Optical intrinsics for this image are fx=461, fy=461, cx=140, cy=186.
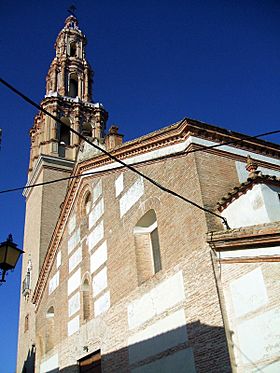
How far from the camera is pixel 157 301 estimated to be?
34.6 ft

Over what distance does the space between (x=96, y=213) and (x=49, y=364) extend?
219 inches

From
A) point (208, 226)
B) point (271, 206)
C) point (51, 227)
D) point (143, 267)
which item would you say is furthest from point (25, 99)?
point (51, 227)

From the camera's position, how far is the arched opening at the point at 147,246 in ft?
38.4

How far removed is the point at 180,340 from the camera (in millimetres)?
9555

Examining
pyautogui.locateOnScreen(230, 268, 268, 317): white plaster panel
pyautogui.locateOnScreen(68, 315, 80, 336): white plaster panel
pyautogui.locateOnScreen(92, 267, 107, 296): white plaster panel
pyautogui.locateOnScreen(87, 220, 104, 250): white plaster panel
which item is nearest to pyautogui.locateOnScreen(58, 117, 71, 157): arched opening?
pyautogui.locateOnScreen(87, 220, 104, 250): white plaster panel

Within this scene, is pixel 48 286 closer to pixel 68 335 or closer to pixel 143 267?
pixel 68 335

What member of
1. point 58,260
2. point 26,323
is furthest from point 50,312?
point 26,323

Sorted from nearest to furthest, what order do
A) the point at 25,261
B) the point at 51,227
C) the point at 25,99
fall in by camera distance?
the point at 25,99 < the point at 51,227 < the point at 25,261

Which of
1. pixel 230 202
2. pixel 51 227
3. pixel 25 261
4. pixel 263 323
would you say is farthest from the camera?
pixel 25 261

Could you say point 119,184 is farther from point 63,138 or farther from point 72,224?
point 63,138

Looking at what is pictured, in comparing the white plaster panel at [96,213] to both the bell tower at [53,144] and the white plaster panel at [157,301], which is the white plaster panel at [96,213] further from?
the bell tower at [53,144]

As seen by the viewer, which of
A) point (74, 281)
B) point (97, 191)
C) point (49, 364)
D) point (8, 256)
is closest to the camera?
point (8, 256)

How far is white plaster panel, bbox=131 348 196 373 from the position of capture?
916 centimetres

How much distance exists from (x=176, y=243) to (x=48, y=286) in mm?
8757
